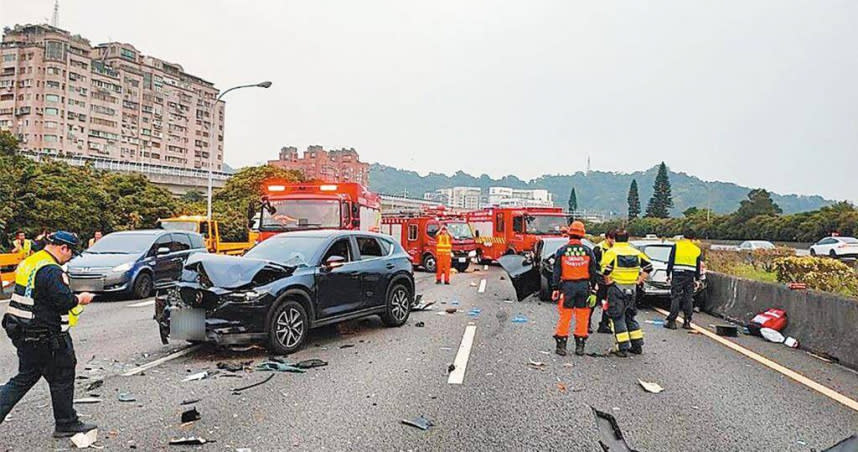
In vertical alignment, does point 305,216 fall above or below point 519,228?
above

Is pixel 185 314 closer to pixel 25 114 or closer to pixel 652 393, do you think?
pixel 652 393

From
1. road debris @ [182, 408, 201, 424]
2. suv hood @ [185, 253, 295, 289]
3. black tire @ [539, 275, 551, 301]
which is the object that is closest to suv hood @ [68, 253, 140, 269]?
suv hood @ [185, 253, 295, 289]

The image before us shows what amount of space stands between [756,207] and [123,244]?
190ft

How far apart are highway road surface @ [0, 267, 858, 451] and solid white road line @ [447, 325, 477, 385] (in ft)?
0.13

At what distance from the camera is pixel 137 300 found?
47.1 ft

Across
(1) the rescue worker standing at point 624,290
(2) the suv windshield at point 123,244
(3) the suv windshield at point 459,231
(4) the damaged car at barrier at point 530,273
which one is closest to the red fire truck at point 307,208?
(2) the suv windshield at point 123,244

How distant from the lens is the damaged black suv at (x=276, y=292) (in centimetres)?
767

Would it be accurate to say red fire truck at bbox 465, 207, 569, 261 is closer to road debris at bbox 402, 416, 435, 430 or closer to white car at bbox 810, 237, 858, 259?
white car at bbox 810, 237, 858, 259

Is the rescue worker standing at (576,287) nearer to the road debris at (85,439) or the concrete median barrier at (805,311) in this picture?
the concrete median barrier at (805,311)

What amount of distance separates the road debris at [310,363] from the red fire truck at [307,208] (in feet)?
28.9

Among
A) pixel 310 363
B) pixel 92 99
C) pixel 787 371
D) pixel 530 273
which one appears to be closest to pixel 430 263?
pixel 530 273

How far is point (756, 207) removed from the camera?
193 feet

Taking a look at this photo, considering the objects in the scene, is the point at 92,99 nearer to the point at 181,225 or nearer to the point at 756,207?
the point at 181,225

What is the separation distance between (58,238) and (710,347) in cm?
824
